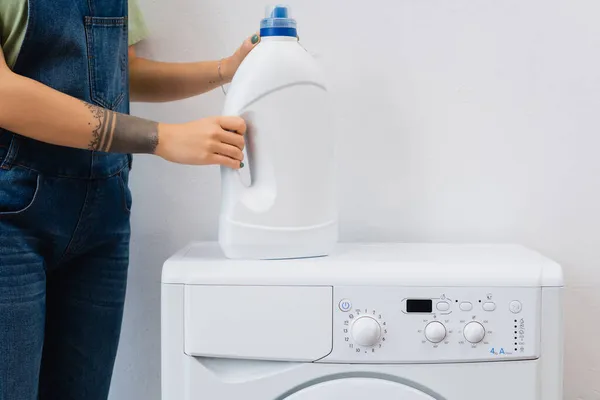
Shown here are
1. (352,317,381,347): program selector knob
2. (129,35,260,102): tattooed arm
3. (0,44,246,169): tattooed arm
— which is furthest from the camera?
(129,35,260,102): tattooed arm

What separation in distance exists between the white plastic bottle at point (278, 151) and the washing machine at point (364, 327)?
0.08m

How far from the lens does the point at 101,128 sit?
3.38 feet

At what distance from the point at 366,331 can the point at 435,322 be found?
4.3 inches

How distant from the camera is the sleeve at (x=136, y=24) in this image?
1.36m

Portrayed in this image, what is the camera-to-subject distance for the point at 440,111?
146cm

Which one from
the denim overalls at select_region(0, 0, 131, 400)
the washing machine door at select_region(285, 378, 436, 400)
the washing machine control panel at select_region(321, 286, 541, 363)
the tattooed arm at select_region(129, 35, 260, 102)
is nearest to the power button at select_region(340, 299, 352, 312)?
the washing machine control panel at select_region(321, 286, 541, 363)

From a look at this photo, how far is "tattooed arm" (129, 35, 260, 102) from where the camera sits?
1.36 m

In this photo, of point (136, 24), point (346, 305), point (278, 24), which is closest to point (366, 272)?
point (346, 305)

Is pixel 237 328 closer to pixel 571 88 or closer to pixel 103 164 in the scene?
pixel 103 164

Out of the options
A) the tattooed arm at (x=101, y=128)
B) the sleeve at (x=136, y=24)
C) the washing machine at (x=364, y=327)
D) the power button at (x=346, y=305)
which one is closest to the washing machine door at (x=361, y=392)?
the washing machine at (x=364, y=327)

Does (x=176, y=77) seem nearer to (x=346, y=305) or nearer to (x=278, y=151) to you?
(x=278, y=151)

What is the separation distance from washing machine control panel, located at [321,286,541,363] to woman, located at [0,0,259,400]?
1.01 feet

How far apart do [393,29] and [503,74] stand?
9.5 inches

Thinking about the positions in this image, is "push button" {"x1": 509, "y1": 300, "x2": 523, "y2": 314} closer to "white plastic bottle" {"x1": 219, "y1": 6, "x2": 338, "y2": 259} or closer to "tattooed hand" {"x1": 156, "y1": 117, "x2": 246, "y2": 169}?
"white plastic bottle" {"x1": 219, "y1": 6, "x2": 338, "y2": 259}
